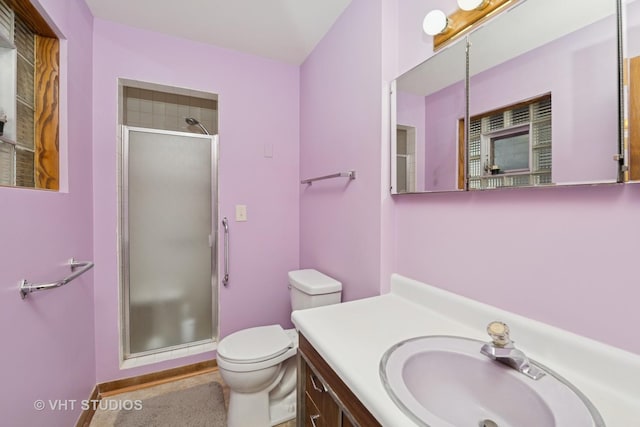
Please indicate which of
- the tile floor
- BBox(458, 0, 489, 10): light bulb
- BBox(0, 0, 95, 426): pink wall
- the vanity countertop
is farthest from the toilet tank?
BBox(458, 0, 489, 10): light bulb

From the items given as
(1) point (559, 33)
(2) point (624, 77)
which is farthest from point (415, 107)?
(2) point (624, 77)

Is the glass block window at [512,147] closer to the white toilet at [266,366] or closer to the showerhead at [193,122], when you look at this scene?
the white toilet at [266,366]

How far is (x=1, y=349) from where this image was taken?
2.93 feet

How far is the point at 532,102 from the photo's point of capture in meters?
0.82

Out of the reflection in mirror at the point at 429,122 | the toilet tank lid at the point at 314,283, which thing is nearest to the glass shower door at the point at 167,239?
the toilet tank lid at the point at 314,283

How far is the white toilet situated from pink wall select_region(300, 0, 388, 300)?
206 millimetres

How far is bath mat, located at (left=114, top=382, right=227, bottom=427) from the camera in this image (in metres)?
1.56

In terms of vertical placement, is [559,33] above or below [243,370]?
above

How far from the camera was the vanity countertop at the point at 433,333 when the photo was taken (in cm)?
63

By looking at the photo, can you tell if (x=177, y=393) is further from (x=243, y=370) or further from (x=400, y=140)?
(x=400, y=140)

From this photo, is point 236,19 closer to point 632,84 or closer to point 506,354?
point 632,84

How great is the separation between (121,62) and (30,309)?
1542 millimetres

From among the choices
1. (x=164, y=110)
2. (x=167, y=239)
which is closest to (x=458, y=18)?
(x=167, y=239)

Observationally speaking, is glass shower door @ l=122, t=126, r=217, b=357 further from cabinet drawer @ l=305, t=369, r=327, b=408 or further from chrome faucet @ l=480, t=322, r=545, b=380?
chrome faucet @ l=480, t=322, r=545, b=380
